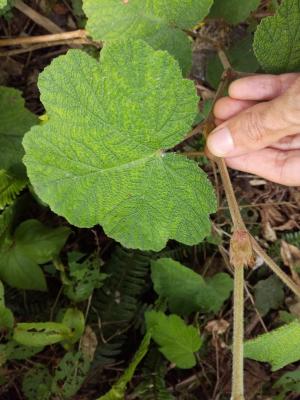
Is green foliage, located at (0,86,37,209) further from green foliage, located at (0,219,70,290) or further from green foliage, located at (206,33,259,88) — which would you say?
green foliage, located at (206,33,259,88)

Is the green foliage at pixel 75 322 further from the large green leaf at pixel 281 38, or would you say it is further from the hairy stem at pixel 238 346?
the large green leaf at pixel 281 38

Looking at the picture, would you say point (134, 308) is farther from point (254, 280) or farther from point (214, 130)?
point (214, 130)

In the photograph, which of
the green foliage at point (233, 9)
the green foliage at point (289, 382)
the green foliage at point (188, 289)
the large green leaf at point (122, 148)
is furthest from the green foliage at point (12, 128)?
the green foliage at point (289, 382)

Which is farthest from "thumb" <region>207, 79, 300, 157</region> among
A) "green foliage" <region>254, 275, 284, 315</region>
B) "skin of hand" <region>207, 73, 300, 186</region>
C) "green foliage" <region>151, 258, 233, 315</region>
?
"green foliage" <region>254, 275, 284, 315</region>

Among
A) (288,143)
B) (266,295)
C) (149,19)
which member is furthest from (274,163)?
(266,295)

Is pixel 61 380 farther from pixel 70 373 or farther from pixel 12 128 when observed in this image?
pixel 12 128

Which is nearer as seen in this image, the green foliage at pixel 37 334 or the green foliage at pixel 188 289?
the green foliage at pixel 37 334

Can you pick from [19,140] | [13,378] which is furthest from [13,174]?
[13,378]
